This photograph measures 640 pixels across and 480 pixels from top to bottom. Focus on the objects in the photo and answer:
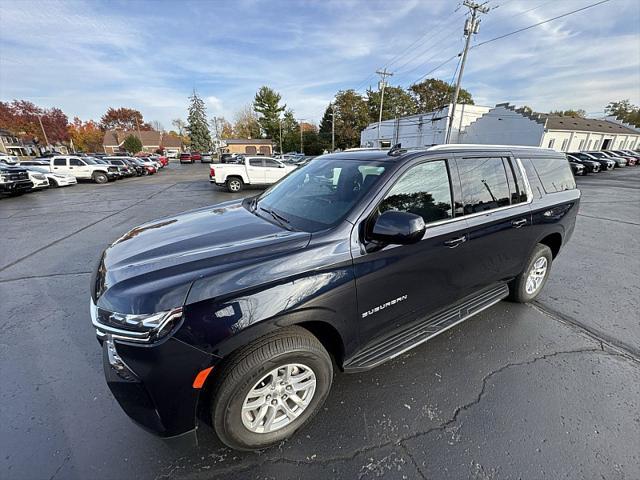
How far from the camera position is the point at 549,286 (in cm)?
402

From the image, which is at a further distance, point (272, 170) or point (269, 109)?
point (269, 109)

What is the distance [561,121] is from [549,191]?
5251 centimetres

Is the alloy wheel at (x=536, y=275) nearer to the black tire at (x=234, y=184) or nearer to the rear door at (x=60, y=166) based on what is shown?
the black tire at (x=234, y=184)

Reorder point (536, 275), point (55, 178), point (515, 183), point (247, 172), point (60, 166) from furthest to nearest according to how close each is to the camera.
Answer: point (60, 166)
point (55, 178)
point (247, 172)
point (536, 275)
point (515, 183)

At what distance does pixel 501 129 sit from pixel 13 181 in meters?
44.4

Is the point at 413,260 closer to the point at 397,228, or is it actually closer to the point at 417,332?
the point at 397,228

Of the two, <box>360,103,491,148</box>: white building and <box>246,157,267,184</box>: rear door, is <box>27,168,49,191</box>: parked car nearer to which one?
<box>246,157,267,184</box>: rear door

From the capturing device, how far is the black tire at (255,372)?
5.17ft

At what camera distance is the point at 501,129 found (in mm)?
35562

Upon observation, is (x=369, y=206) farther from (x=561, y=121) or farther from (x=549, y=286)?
(x=561, y=121)

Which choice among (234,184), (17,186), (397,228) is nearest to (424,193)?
(397,228)

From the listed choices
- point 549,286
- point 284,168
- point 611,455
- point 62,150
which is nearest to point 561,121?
point 284,168

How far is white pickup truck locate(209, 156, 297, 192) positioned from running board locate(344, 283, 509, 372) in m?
11.9

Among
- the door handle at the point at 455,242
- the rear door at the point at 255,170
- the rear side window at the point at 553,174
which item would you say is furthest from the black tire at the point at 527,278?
the rear door at the point at 255,170
